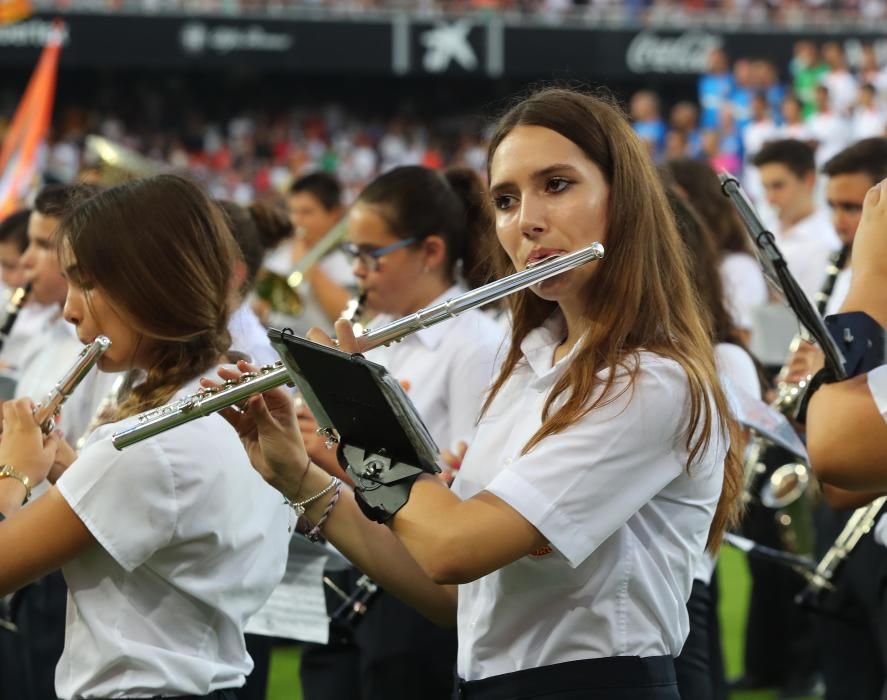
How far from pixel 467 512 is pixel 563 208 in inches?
19.6

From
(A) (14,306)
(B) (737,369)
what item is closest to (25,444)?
(B) (737,369)

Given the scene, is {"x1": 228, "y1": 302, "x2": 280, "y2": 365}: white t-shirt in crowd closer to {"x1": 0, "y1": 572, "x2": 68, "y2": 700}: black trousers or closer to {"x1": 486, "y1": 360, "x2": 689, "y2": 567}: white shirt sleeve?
{"x1": 0, "y1": 572, "x2": 68, "y2": 700}: black trousers

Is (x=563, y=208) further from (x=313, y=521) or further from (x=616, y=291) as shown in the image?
(x=313, y=521)

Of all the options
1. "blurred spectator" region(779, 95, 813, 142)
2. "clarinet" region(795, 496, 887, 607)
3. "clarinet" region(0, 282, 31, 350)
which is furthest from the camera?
"blurred spectator" region(779, 95, 813, 142)

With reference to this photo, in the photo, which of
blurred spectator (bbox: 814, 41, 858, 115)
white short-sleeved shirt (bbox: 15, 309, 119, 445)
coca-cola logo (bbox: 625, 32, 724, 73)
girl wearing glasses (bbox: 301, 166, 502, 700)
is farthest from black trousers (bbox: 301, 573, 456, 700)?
coca-cola logo (bbox: 625, 32, 724, 73)

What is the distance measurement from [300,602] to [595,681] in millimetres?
1111

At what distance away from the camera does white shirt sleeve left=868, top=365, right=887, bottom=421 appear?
1.71 m

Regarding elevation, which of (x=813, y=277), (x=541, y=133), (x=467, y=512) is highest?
(x=541, y=133)

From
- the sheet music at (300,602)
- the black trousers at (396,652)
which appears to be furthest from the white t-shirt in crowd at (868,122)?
the sheet music at (300,602)

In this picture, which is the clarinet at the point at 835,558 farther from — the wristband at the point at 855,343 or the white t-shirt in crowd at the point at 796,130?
the white t-shirt in crowd at the point at 796,130

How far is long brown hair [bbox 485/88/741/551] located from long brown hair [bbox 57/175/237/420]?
23.9 inches

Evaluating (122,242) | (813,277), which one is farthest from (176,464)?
(813,277)

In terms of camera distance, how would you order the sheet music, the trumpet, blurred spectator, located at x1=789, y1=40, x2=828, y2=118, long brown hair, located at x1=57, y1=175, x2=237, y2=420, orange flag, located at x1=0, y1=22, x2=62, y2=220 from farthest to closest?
1. blurred spectator, located at x1=789, y1=40, x2=828, y2=118
2. orange flag, located at x1=0, y1=22, x2=62, y2=220
3. the trumpet
4. the sheet music
5. long brown hair, located at x1=57, y1=175, x2=237, y2=420

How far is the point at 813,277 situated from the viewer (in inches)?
250
